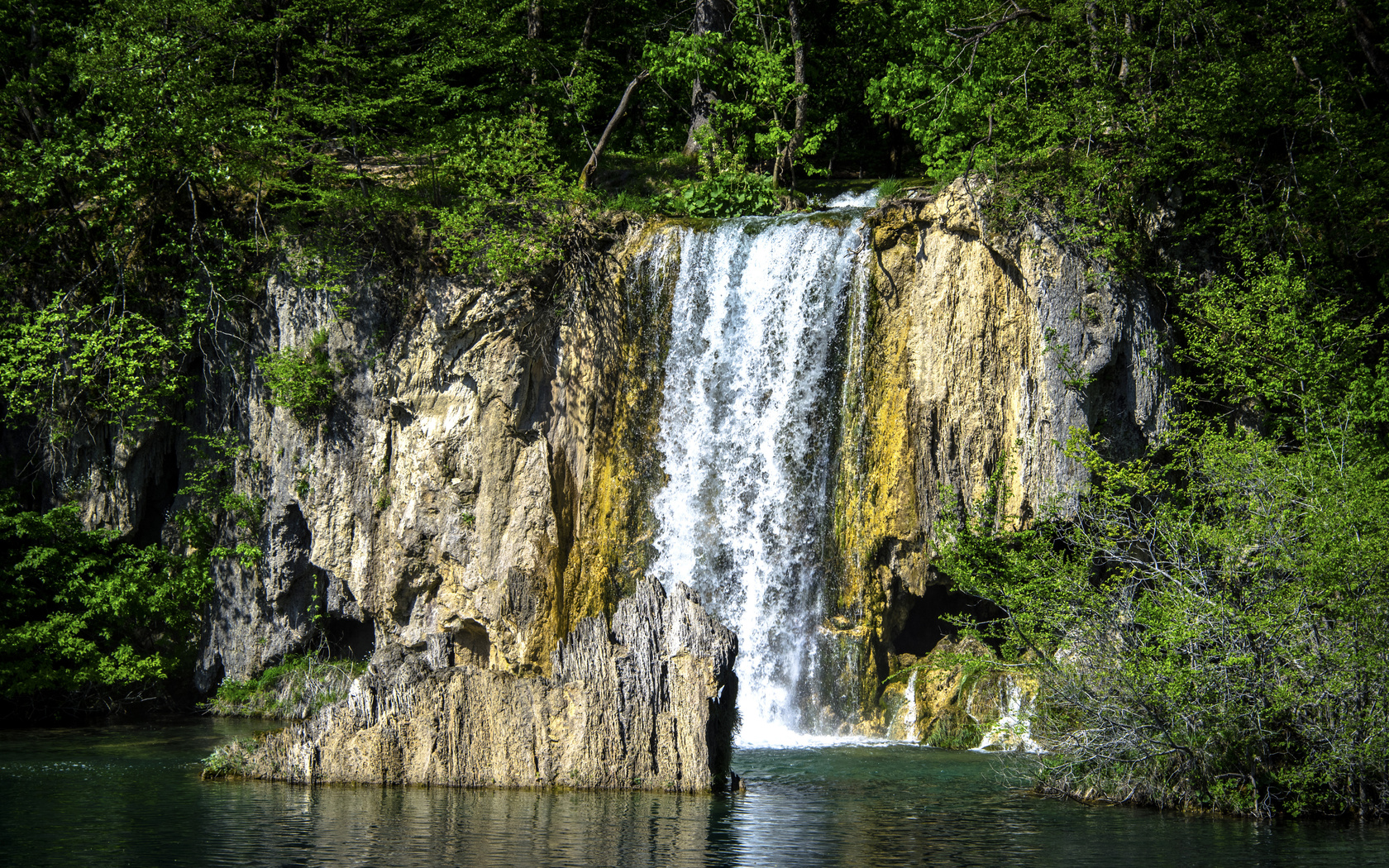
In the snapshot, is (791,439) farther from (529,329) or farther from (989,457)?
(529,329)

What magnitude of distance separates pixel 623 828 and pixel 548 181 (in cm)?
1492

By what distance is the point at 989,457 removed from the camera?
21922 mm

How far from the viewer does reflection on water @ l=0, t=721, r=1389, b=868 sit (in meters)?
10.5

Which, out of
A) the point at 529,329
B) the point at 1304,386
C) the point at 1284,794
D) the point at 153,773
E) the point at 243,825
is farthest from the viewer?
the point at 529,329

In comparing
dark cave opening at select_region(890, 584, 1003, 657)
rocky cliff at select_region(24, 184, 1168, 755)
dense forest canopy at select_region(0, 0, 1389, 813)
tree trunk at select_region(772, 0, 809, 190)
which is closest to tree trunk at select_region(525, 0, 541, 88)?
dense forest canopy at select_region(0, 0, 1389, 813)

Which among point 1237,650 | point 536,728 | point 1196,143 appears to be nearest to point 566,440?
point 536,728

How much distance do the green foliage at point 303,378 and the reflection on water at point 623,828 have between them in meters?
9.65

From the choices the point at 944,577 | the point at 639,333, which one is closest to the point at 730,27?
the point at 639,333

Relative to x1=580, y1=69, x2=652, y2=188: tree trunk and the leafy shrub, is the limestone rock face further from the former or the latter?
x1=580, y1=69, x2=652, y2=188: tree trunk

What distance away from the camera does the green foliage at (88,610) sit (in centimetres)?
2177

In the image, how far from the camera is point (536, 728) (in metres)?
14.3

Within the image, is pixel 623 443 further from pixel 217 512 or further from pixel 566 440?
pixel 217 512

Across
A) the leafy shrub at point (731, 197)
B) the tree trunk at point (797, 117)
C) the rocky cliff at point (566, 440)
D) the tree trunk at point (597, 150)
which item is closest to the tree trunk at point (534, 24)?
the tree trunk at point (597, 150)

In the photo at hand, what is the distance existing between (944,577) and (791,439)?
373 cm
